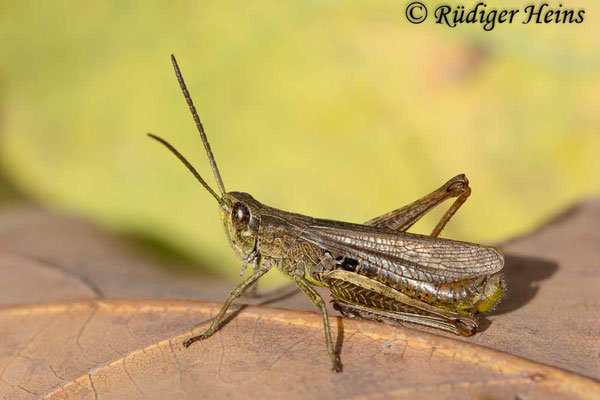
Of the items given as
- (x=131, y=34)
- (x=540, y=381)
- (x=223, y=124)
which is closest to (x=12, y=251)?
(x=223, y=124)

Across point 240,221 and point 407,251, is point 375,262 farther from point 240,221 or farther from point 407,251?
point 240,221

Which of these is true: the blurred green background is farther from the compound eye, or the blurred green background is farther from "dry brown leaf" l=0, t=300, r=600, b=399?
"dry brown leaf" l=0, t=300, r=600, b=399

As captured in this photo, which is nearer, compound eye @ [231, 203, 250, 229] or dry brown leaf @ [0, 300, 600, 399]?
dry brown leaf @ [0, 300, 600, 399]

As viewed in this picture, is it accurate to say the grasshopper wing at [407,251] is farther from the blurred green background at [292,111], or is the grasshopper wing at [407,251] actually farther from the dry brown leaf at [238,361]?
the blurred green background at [292,111]

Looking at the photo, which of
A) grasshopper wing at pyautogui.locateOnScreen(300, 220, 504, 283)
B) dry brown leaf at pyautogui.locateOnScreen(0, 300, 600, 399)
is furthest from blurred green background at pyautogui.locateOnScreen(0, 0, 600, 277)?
dry brown leaf at pyautogui.locateOnScreen(0, 300, 600, 399)

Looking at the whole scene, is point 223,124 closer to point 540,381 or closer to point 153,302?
point 153,302

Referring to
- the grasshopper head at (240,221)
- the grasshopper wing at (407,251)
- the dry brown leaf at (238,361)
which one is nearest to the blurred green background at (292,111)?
the grasshopper wing at (407,251)
